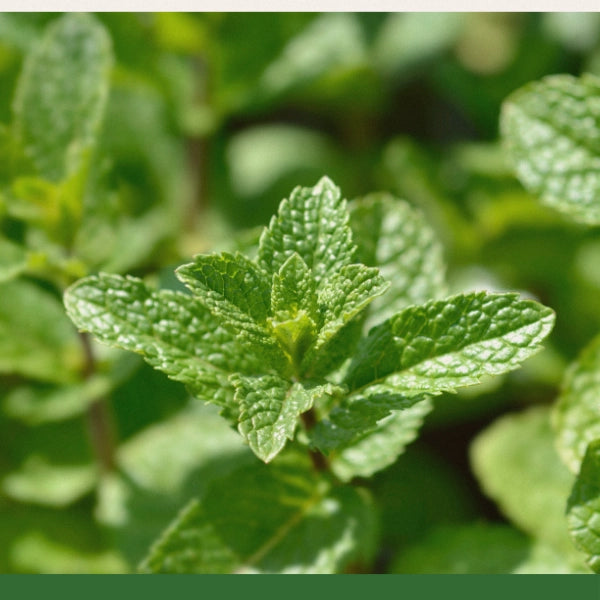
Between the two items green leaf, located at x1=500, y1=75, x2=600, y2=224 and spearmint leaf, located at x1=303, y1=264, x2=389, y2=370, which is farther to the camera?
green leaf, located at x1=500, y1=75, x2=600, y2=224

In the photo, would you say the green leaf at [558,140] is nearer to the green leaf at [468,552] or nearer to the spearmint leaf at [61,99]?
the green leaf at [468,552]

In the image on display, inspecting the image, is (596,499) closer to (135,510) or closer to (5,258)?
(135,510)

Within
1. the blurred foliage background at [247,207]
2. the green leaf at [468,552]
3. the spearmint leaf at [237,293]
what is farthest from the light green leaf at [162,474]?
the spearmint leaf at [237,293]

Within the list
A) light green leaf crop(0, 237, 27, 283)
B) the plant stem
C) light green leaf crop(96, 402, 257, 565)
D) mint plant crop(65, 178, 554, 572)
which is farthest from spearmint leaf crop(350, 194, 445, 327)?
the plant stem

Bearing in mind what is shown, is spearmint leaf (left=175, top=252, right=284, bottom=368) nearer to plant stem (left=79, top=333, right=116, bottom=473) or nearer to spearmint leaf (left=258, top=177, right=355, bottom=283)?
spearmint leaf (left=258, top=177, right=355, bottom=283)

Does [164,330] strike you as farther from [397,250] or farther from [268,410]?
[397,250]

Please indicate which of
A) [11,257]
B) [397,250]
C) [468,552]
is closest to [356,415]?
[397,250]
